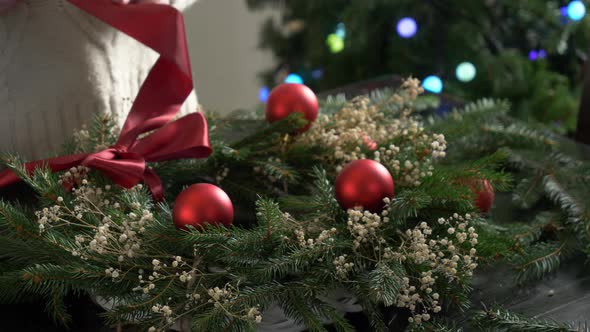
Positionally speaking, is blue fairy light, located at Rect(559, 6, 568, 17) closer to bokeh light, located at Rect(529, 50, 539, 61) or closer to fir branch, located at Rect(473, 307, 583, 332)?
bokeh light, located at Rect(529, 50, 539, 61)

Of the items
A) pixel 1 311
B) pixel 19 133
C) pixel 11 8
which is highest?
pixel 11 8

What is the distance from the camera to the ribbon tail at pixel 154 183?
73 centimetres

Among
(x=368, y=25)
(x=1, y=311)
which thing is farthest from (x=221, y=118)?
(x=368, y=25)

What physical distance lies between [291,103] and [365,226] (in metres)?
0.28

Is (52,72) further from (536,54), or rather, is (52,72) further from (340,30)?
(536,54)

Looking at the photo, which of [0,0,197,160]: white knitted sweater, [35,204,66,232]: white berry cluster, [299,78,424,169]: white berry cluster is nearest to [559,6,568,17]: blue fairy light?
[299,78,424,169]: white berry cluster

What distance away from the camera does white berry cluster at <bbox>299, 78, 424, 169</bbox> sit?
2.64ft

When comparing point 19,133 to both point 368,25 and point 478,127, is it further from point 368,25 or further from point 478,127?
point 368,25

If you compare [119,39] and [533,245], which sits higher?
[119,39]

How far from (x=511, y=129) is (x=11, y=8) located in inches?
25.7

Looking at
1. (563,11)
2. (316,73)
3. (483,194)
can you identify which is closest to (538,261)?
(483,194)

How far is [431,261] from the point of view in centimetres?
61

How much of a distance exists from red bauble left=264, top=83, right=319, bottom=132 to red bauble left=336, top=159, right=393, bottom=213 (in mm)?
182

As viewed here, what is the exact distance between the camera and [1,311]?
64cm
